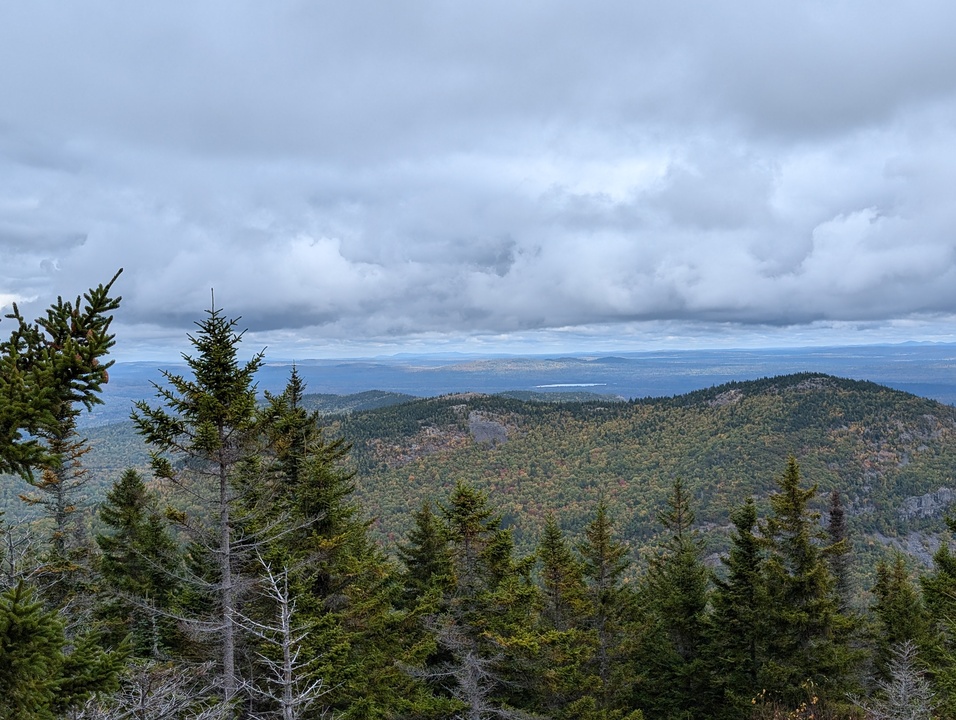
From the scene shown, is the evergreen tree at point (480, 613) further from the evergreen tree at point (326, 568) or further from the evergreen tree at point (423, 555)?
the evergreen tree at point (423, 555)

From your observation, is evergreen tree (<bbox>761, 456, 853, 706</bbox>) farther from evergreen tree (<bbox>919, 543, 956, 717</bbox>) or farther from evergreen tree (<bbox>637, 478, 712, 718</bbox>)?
evergreen tree (<bbox>637, 478, 712, 718</bbox>)

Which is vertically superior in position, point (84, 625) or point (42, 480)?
point (42, 480)

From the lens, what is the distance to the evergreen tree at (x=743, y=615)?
63.0 ft

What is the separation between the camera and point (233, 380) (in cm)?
1268

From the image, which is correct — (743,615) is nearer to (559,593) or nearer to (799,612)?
(799,612)

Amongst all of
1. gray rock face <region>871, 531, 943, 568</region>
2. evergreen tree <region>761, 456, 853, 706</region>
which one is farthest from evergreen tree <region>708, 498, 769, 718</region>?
gray rock face <region>871, 531, 943, 568</region>

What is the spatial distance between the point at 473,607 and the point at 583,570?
12125 mm

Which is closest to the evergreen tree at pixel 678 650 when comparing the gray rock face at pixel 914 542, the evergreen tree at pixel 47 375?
the evergreen tree at pixel 47 375

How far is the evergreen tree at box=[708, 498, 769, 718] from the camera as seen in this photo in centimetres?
1919

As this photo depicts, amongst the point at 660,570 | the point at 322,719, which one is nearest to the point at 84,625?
the point at 322,719

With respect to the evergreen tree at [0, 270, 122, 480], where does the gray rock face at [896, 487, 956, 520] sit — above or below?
below

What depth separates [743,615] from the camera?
63.5ft

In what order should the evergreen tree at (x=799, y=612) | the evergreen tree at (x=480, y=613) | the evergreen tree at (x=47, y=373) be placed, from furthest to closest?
the evergreen tree at (x=799, y=612)
the evergreen tree at (x=480, y=613)
the evergreen tree at (x=47, y=373)

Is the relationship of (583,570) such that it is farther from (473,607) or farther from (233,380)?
(233,380)
